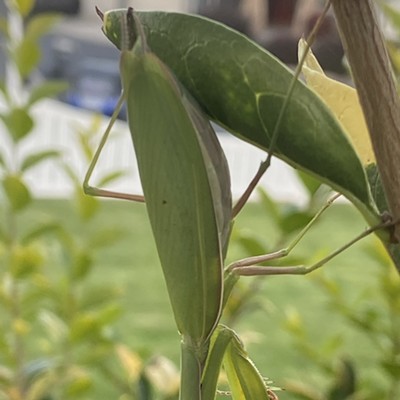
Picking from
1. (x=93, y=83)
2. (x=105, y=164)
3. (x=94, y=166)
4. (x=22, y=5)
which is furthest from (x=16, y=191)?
(x=93, y=83)

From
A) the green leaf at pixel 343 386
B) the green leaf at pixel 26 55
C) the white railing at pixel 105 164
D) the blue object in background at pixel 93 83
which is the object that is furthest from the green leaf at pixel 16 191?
the blue object in background at pixel 93 83

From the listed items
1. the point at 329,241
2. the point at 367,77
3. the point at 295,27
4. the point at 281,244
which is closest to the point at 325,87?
the point at 367,77

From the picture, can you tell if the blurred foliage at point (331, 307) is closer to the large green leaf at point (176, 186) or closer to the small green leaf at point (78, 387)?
the small green leaf at point (78, 387)

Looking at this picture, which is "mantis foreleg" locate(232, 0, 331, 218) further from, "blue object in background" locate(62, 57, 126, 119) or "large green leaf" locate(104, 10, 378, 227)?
"blue object in background" locate(62, 57, 126, 119)

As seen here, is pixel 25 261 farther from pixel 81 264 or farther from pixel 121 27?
pixel 121 27

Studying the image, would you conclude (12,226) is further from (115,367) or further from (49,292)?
(115,367)
